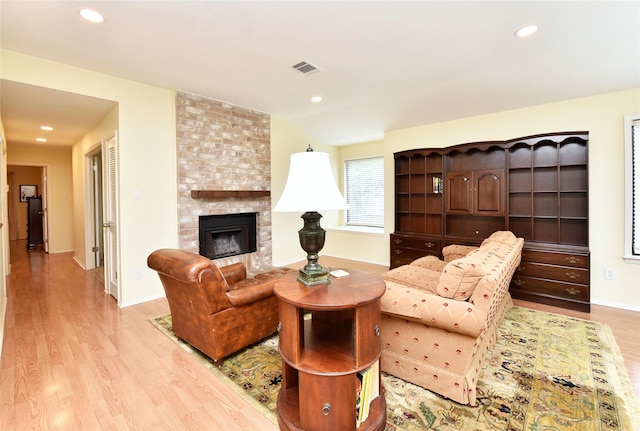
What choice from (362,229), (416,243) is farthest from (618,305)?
(362,229)

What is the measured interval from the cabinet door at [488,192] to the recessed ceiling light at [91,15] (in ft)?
14.3

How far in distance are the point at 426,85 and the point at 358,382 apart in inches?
133

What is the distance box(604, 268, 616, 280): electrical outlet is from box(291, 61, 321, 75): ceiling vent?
3.96 meters

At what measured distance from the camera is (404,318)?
A: 1.94 m

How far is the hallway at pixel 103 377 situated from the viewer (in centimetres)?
169

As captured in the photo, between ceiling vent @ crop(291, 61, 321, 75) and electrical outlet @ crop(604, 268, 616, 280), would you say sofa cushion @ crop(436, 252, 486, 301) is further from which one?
electrical outlet @ crop(604, 268, 616, 280)

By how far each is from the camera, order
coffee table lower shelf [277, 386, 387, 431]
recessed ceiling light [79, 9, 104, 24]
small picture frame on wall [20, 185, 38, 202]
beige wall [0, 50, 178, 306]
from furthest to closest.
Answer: small picture frame on wall [20, 185, 38, 202], beige wall [0, 50, 178, 306], recessed ceiling light [79, 9, 104, 24], coffee table lower shelf [277, 386, 387, 431]

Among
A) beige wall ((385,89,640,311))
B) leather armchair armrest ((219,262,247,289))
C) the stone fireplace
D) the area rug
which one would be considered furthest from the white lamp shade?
beige wall ((385,89,640,311))

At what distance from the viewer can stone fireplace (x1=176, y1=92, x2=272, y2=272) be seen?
396 cm

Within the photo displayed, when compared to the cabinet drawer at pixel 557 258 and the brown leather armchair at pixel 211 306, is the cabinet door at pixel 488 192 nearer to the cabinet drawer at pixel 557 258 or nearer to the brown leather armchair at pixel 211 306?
the cabinet drawer at pixel 557 258

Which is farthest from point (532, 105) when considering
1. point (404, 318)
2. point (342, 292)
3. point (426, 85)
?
point (342, 292)

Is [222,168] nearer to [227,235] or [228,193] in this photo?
[228,193]

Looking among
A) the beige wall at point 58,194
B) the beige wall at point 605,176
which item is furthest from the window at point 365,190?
the beige wall at point 58,194

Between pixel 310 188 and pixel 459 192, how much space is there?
3.35 m
